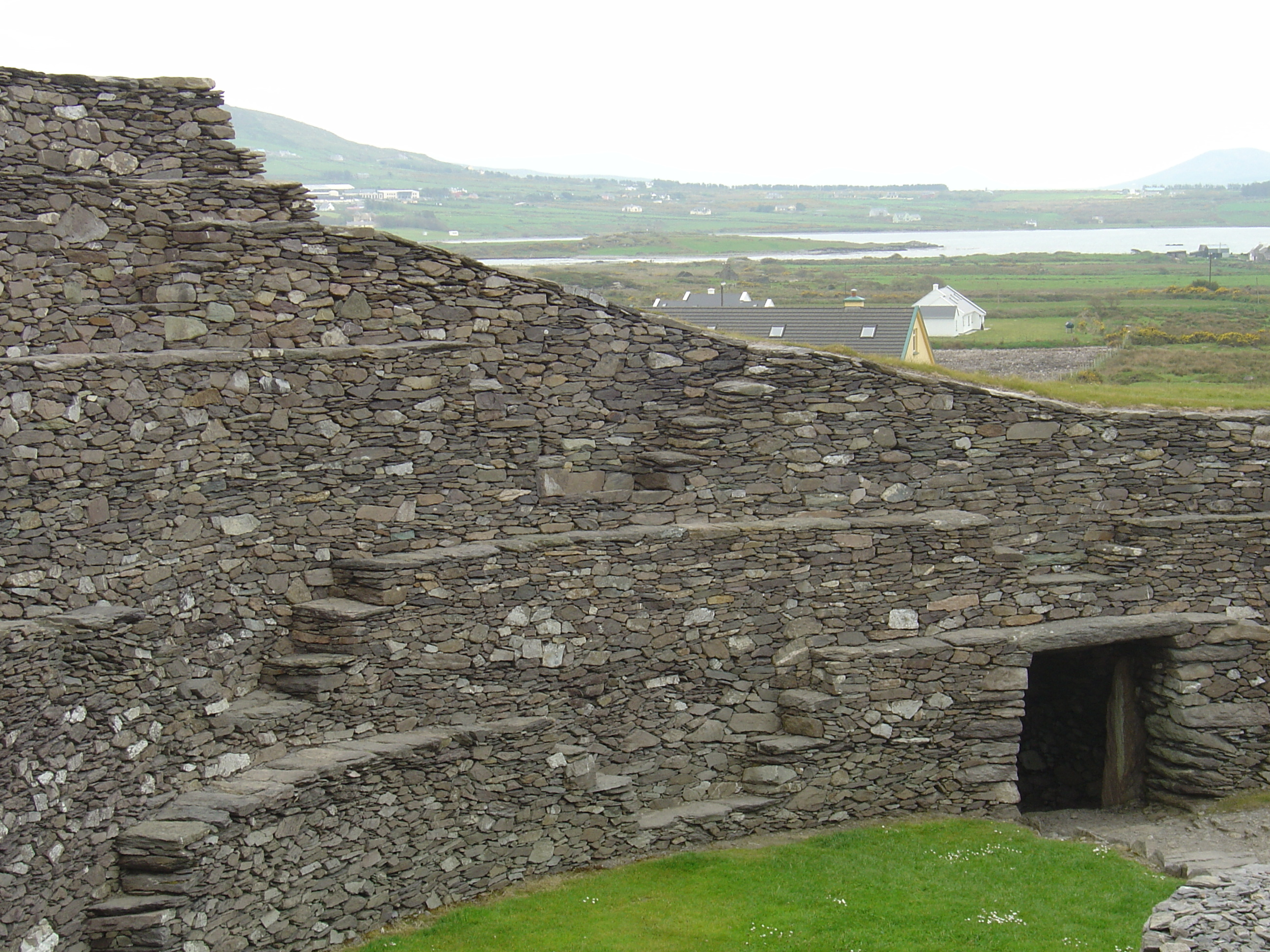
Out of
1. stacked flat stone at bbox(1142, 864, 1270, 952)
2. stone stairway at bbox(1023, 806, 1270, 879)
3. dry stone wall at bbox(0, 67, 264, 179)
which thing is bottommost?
stone stairway at bbox(1023, 806, 1270, 879)

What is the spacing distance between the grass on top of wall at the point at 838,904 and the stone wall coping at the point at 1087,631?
2.90 metres

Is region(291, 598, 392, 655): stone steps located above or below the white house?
below

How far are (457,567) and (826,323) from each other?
2461cm

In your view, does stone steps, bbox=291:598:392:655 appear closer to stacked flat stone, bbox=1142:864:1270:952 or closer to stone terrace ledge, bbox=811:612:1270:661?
stone terrace ledge, bbox=811:612:1270:661

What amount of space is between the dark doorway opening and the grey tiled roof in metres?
15.2

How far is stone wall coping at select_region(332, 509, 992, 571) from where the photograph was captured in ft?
52.7

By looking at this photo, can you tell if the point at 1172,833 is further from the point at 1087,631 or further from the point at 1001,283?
the point at 1001,283

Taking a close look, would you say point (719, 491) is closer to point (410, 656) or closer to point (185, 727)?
point (410, 656)

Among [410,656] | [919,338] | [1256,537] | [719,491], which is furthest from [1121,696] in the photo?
[919,338]

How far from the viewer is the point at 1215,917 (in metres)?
12.2

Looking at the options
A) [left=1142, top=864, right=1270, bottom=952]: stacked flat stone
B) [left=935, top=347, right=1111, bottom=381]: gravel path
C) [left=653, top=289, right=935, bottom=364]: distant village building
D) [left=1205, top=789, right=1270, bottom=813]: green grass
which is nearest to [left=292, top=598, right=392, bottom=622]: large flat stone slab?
[left=1142, top=864, right=1270, bottom=952]: stacked flat stone

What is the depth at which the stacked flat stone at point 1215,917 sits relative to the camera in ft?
38.1

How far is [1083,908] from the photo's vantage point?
1469cm

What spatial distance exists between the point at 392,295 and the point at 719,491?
5.41m
